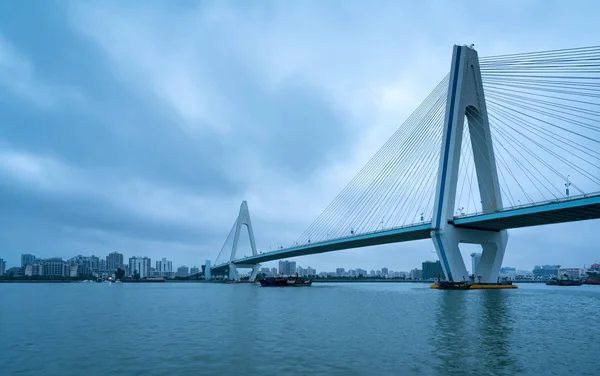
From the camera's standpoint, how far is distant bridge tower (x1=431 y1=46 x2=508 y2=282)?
4581 centimetres

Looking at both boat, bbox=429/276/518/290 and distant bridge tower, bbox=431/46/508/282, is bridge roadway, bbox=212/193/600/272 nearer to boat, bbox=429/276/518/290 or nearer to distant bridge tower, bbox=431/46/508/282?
distant bridge tower, bbox=431/46/508/282

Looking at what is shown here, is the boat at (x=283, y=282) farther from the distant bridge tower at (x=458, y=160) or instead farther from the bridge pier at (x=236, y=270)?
the distant bridge tower at (x=458, y=160)

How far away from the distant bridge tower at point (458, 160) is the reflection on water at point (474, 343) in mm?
21693

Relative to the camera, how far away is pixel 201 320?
76.2ft

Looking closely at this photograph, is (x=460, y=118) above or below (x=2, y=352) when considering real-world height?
above

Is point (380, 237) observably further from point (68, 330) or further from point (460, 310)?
point (68, 330)

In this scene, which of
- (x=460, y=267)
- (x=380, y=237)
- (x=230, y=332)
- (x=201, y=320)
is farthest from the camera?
(x=380, y=237)

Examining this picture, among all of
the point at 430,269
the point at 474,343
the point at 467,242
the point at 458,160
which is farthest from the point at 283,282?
the point at 430,269

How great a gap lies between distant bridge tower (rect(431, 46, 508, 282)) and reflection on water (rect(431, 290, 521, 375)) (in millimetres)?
21693

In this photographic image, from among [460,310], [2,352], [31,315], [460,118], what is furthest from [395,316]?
[460,118]

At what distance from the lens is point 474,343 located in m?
15.2

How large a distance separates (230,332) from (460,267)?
117 feet

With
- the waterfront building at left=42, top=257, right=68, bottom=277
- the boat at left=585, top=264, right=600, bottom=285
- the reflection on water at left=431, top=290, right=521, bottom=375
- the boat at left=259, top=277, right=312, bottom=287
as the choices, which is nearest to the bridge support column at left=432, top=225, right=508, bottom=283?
the reflection on water at left=431, top=290, right=521, bottom=375

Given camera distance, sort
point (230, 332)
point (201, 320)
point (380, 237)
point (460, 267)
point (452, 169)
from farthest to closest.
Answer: point (380, 237) → point (460, 267) → point (452, 169) → point (201, 320) → point (230, 332)
